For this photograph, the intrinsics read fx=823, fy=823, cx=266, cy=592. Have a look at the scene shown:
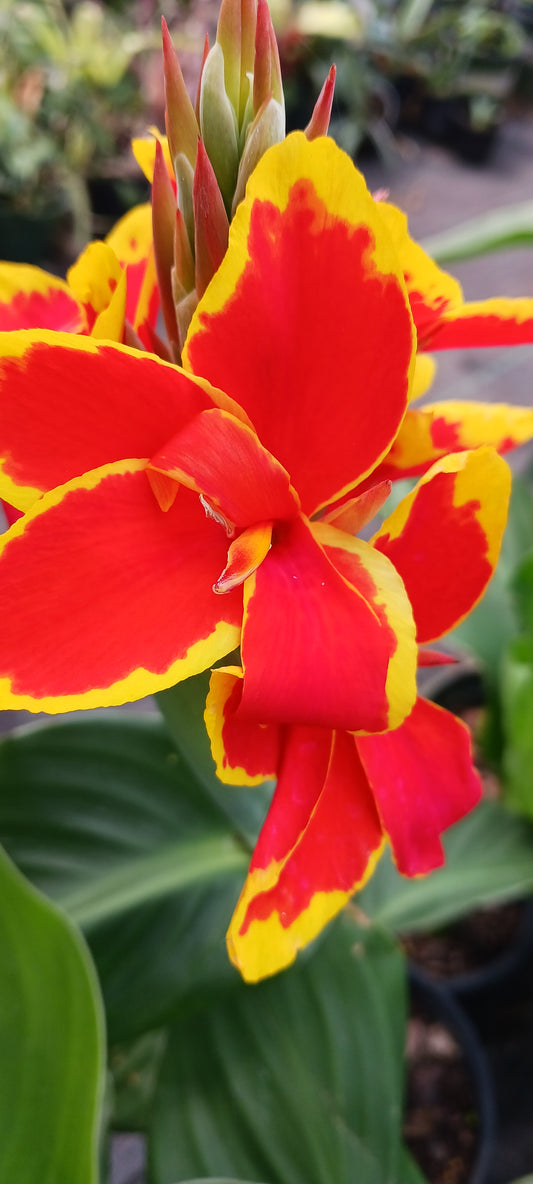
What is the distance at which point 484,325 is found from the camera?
34cm

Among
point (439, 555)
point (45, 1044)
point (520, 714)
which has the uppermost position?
point (439, 555)

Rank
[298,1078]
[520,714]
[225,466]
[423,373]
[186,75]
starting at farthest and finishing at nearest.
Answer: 1. [186,75]
2. [520,714]
3. [298,1078]
4. [423,373]
5. [225,466]

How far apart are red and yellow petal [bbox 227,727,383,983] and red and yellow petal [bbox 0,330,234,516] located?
129 millimetres

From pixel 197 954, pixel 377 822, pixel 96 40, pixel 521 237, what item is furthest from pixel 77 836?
pixel 96 40

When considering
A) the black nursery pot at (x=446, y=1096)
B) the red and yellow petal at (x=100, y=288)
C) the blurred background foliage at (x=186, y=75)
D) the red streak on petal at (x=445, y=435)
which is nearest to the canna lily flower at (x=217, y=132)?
the red and yellow petal at (x=100, y=288)

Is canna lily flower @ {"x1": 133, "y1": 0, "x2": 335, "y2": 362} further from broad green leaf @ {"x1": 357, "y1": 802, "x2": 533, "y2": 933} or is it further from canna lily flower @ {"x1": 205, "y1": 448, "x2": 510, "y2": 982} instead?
broad green leaf @ {"x1": 357, "y1": 802, "x2": 533, "y2": 933}

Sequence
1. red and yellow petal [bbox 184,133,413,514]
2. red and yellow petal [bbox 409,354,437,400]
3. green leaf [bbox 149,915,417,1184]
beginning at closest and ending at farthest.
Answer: red and yellow petal [bbox 184,133,413,514] → red and yellow petal [bbox 409,354,437,400] → green leaf [bbox 149,915,417,1184]

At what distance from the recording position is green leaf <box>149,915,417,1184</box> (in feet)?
1.87

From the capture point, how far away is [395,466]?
1.19ft

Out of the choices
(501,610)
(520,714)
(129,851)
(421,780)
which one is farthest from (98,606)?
(501,610)

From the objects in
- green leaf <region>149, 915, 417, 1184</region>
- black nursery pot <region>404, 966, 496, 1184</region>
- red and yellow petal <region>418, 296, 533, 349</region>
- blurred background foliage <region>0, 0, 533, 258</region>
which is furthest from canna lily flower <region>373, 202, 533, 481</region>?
blurred background foliage <region>0, 0, 533, 258</region>

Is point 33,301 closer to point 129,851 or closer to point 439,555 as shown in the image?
point 439,555

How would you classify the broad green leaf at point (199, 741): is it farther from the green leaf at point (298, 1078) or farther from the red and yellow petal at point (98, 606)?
the green leaf at point (298, 1078)

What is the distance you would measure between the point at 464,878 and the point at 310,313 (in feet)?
2.24
